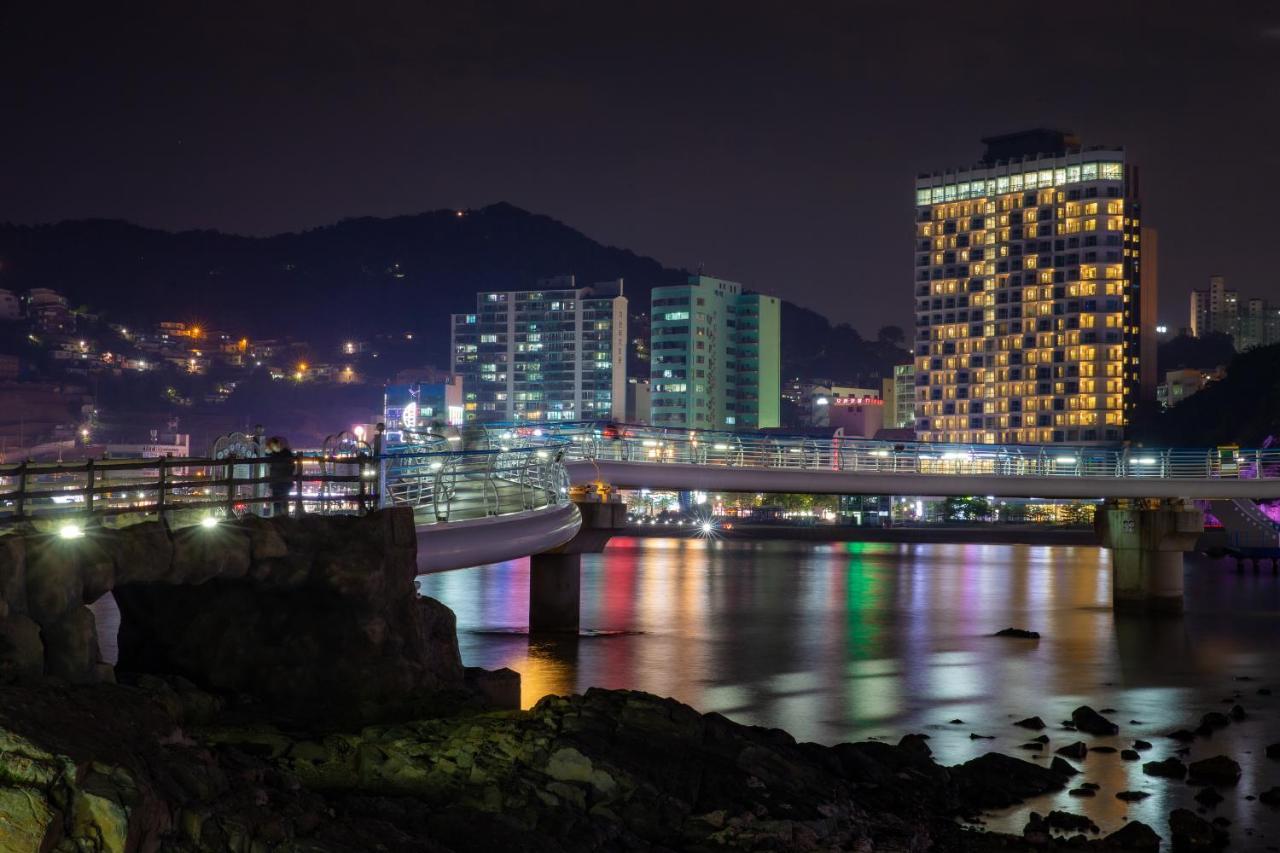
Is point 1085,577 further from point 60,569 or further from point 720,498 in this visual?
point 720,498

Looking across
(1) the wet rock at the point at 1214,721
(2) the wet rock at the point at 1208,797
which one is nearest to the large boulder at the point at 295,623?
(2) the wet rock at the point at 1208,797

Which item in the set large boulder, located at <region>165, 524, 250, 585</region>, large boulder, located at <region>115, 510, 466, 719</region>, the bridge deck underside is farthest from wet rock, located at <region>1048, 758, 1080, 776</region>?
the bridge deck underside

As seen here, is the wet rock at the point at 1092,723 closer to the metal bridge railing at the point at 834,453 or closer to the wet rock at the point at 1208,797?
the wet rock at the point at 1208,797

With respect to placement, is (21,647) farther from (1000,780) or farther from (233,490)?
(1000,780)

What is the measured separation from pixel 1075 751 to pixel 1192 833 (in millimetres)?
5845

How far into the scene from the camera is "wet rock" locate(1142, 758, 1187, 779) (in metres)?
25.7

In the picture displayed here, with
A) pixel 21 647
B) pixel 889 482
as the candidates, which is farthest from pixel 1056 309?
pixel 21 647

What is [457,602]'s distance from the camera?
65.4 metres

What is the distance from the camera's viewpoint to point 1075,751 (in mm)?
27297

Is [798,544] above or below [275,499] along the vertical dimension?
below

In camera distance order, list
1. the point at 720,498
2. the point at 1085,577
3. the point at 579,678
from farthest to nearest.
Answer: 1. the point at 720,498
2. the point at 1085,577
3. the point at 579,678

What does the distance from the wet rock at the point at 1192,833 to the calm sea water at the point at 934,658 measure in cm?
28

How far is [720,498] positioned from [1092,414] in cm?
5040

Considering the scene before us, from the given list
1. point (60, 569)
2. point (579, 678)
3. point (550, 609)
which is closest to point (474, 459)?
point (550, 609)
